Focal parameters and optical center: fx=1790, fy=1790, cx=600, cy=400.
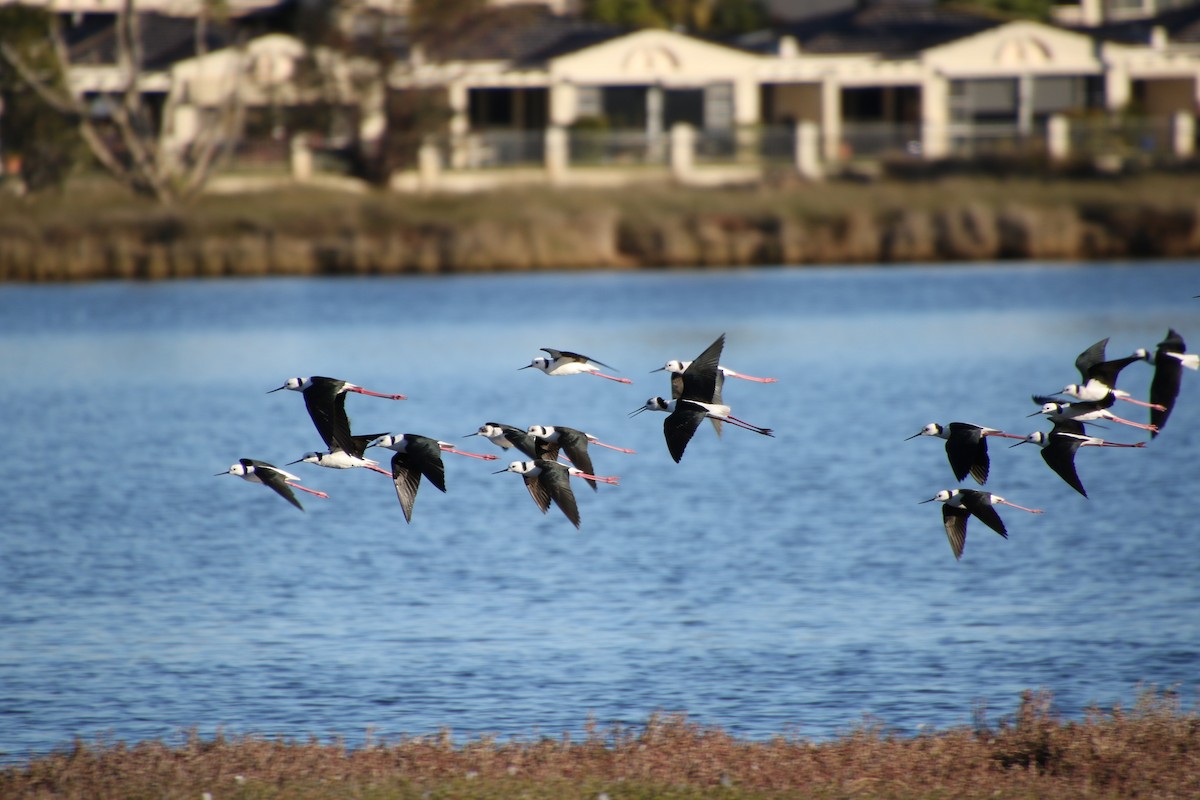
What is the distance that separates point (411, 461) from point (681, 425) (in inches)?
60.9

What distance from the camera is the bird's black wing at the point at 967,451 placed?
9352mm

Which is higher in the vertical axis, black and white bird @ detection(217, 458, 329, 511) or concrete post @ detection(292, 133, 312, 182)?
concrete post @ detection(292, 133, 312, 182)

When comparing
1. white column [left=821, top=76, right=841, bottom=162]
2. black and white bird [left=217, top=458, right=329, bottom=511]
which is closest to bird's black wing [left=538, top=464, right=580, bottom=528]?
black and white bird [left=217, top=458, right=329, bottom=511]

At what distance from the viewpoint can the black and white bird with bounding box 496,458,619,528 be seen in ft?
30.0

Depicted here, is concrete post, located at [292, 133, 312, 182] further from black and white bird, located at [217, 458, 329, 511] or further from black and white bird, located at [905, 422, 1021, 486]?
black and white bird, located at [905, 422, 1021, 486]

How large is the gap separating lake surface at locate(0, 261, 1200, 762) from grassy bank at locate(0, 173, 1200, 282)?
4583 mm

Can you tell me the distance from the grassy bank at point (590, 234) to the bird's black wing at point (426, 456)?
35917 millimetres

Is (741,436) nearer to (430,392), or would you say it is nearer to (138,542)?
(430,392)

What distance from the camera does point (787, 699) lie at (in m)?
13.0

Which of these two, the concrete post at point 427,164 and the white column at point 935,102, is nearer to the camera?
the concrete post at point 427,164

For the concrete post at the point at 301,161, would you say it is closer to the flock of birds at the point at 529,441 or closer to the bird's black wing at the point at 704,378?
the flock of birds at the point at 529,441

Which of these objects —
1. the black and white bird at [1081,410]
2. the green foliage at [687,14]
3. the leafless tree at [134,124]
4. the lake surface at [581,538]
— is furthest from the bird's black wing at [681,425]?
the green foliage at [687,14]

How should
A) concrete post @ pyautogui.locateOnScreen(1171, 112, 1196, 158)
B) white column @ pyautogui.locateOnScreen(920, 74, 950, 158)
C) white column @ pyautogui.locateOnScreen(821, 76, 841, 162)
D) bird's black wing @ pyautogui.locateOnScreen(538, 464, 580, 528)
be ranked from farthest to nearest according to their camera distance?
white column @ pyautogui.locateOnScreen(821, 76, 841, 162) → white column @ pyautogui.locateOnScreen(920, 74, 950, 158) → concrete post @ pyautogui.locateOnScreen(1171, 112, 1196, 158) → bird's black wing @ pyautogui.locateOnScreen(538, 464, 580, 528)

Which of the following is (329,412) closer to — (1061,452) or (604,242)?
(1061,452)
